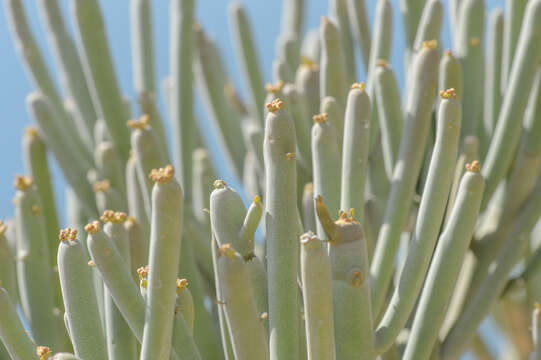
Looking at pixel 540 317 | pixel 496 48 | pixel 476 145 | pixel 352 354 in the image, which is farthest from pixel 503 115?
pixel 352 354

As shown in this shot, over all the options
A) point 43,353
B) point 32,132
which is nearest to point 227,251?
point 43,353

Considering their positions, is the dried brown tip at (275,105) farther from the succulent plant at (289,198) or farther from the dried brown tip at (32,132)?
the dried brown tip at (32,132)

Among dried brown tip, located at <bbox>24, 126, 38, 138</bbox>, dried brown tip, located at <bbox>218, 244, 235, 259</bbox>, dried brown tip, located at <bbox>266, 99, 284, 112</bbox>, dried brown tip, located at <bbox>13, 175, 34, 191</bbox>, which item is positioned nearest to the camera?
dried brown tip, located at <bbox>218, 244, 235, 259</bbox>

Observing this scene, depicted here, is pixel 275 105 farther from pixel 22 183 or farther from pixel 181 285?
pixel 22 183

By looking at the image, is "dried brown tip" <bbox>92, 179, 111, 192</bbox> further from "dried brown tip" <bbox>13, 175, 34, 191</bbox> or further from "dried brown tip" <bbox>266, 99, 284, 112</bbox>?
"dried brown tip" <bbox>266, 99, 284, 112</bbox>

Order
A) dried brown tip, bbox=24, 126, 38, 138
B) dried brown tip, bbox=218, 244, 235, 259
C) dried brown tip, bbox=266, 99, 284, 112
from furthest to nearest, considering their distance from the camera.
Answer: dried brown tip, bbox=24, 126, 38, 138 < dried brown tip, bbox=266, 99, 284, 112 < dried brown tip, bbox=218, 244, 235, 259

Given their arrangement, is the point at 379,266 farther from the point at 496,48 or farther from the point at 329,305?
the point at 496,48

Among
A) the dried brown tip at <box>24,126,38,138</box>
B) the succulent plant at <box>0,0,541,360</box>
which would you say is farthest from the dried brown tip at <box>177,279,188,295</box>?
the dried brown tip at <box>24,126,38,138</box>
